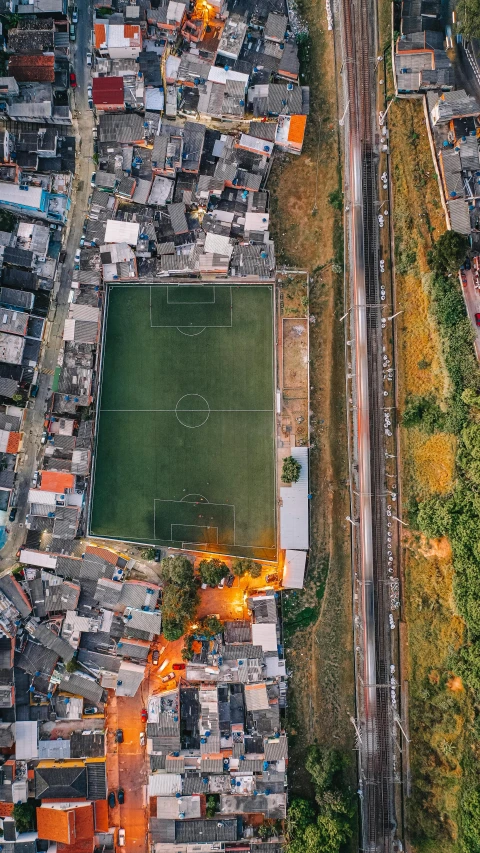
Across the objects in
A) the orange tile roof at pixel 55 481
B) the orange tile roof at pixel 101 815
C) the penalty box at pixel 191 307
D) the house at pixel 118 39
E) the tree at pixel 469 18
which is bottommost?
the orange tile roof at pixel 101 815

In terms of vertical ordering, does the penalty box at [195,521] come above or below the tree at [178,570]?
above

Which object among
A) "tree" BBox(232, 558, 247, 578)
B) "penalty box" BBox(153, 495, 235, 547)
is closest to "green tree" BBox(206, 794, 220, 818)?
"tree" BBox(232, 558, 247, 578)

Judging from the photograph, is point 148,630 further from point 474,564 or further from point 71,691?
point 474,564

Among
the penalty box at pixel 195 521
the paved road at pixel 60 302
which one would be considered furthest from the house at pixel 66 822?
the penalty box at pixel 195 521

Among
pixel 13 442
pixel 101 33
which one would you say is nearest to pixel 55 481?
pixel 13 442

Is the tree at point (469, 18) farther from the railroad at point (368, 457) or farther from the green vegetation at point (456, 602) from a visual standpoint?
the green vegetation at point (456, 602)

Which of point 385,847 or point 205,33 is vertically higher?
point 205,33

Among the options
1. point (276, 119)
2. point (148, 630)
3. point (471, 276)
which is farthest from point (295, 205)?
point (148, 630)

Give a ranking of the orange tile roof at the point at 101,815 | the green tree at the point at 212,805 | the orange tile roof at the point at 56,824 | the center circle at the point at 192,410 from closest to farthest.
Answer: the orange tile roof at the point at 56,824
the green tree at the point at 212,805
the orange tile roof at the point at 101,815
the center circle at the point at 192,410

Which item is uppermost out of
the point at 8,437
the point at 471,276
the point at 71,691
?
the point at 471,276
